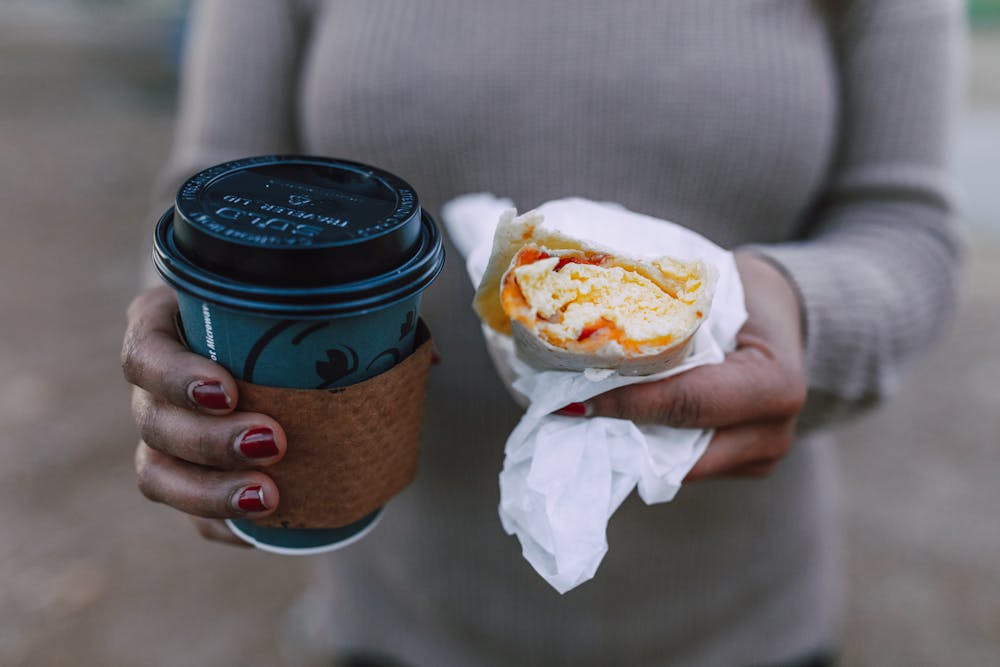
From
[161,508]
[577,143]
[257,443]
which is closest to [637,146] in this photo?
[577,143]

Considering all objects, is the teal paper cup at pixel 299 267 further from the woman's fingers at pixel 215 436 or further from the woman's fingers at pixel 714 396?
the woman's fingers at pixel 714 396

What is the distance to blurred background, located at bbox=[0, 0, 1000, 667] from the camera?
108 inches

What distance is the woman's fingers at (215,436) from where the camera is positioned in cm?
94

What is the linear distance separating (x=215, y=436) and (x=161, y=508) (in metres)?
2.54

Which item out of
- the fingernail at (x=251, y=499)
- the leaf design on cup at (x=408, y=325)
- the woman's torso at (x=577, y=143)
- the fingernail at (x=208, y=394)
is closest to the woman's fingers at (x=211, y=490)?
the fingernail at (x=251, y=499)

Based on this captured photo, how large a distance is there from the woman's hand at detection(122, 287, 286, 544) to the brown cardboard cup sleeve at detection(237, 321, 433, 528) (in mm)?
28

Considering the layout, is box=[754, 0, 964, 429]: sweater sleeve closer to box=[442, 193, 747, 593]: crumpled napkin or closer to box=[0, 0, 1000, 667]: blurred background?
box=[442, 193, 747, 593]: crumpled napkin

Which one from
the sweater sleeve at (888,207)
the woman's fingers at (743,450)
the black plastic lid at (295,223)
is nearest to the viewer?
the black plastic lid at (295,223)

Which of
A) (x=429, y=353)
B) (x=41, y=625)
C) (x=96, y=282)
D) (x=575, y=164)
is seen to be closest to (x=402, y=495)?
(x=429, y=353)

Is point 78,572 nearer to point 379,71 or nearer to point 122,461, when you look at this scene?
point 122,461

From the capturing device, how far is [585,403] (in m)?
1.02

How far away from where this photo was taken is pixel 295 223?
0.90 m

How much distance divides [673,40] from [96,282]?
172 inches

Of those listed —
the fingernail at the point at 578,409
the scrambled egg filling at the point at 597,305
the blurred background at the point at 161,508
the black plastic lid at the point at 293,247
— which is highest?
the black plastic lid at the point at 293,247
